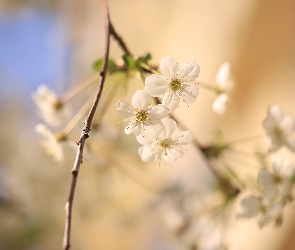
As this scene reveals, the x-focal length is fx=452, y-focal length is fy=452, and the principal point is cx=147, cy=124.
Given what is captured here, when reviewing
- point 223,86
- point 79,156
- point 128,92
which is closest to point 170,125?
point 79,156

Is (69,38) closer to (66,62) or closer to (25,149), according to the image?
(66,62)

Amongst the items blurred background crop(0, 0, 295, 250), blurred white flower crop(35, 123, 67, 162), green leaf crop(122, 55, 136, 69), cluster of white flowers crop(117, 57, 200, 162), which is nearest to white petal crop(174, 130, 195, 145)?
cluster of white flowers crop(117, 57, 200, 162)

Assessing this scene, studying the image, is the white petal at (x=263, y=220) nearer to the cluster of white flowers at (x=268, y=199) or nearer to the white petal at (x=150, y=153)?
the cluster of white flowers at (x=268, y=199)

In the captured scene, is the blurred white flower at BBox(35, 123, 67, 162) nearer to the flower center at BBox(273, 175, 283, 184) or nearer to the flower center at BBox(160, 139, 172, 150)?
the flower center at BBox(160, 139, 172, 150)

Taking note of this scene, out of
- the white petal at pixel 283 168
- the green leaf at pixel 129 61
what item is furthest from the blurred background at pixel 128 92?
the green leaf at pixel 129 61

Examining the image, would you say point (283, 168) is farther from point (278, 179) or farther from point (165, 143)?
point (165, 143)
